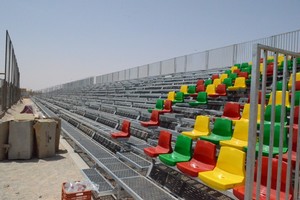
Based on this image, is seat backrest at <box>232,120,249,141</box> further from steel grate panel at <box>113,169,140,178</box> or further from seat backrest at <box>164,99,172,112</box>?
seat backrest at <box>164,99,172,112</box>

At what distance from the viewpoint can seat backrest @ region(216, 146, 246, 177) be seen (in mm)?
3094

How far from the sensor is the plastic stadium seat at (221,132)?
4270 mm

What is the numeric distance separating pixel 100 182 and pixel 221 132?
215 centimetres

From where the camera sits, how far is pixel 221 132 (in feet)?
14.6

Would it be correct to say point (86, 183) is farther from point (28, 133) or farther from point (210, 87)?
point (210, 87)

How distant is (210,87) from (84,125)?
5.21 m

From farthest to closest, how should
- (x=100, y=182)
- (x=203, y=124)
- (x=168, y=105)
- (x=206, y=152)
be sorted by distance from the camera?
(x=168, y=105) < (x=203, y=124) < (x=100, y=182) < (x=206, y=152)

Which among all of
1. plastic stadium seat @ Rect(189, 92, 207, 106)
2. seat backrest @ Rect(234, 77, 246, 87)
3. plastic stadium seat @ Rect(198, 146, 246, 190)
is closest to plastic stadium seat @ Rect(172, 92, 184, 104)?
plastic stadium seat @ Rect(189, 92, 207, 106)

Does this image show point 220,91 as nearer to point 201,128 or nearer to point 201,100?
point 201,100

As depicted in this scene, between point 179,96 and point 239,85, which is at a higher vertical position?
point 239,85

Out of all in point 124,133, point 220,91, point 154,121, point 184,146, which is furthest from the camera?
point 220,91

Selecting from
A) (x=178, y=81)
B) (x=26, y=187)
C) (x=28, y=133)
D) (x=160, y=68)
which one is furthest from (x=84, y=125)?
(x=160, y=68)

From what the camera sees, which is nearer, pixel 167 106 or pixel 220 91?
pixel 220 91

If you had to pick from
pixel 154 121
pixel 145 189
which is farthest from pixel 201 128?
pixel 154 121
